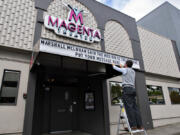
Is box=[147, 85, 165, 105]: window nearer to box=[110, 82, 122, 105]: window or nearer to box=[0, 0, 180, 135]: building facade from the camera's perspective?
box=[0, 0, 180, 135]: building facade

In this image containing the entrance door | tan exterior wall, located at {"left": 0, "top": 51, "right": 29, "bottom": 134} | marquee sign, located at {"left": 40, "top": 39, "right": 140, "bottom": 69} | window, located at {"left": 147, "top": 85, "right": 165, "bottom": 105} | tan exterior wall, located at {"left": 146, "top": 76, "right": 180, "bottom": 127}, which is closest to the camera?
marquee sign, located at {"left": 40, "top": 39, "right": 140, "bottom": 69}

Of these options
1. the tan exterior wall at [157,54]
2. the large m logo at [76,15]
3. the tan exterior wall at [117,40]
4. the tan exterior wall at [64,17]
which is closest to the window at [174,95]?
the tan exterior wall at [157,54]

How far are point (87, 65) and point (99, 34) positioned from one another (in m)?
2.18

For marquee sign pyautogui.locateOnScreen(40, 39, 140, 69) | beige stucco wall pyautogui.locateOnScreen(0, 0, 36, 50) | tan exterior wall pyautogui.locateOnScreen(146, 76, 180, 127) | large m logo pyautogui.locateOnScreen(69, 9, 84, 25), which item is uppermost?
large m logo pyautogui.locateOnScreen(69, 9, 84, 25)

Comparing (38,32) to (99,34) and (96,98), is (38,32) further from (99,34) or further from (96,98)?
(96,98)

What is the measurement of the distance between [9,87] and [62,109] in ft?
10.6

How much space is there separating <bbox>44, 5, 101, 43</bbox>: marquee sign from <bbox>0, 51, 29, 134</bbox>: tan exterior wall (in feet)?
6.15

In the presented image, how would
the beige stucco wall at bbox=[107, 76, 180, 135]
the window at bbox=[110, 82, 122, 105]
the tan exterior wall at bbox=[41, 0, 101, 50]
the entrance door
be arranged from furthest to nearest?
the beige stucco wall at bbox=[107, 76, 180, 135], the window at bbox=[110, 82, 122, 105], the entrance door, the tan exterior wall at bbox=[41, 0, 101, 50]

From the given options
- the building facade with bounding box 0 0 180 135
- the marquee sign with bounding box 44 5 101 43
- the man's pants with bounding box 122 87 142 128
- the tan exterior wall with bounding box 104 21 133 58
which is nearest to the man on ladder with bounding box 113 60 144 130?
the man's pants with bounding box 122 87 142 128

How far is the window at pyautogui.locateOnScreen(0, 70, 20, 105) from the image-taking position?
449cm

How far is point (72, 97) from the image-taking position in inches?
300

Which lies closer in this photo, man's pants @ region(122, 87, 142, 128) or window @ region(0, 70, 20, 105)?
man's pants @ region(122, 87, 142, 128)

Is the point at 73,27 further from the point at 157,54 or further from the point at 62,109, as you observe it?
the point at 157,54

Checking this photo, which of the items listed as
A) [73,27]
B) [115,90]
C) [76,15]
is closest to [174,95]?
[115,90]
